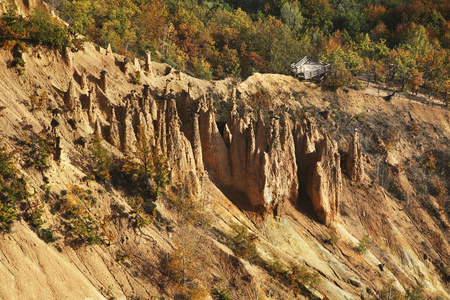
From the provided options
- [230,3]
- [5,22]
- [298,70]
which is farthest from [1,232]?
[230,3]

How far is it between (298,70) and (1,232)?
48.9 metres

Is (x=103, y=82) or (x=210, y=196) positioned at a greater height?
(x=103, y=82)

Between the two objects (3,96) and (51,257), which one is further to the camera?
(3,96)

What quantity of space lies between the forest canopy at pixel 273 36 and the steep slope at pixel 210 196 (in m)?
9.78

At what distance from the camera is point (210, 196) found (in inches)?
1646

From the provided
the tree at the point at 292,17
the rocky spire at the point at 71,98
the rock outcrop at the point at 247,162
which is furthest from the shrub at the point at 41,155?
the tree at the point at 292,17

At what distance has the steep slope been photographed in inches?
1275

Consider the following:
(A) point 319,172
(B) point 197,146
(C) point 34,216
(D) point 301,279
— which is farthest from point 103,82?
(D) point 301,279

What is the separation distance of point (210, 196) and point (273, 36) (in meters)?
46.8

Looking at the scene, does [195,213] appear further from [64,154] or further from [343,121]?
[343,121]

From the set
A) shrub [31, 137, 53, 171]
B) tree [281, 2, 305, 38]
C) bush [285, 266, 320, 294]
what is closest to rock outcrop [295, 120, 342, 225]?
bush [285, 266, 320, 294]

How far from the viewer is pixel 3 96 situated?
3509 centimetres

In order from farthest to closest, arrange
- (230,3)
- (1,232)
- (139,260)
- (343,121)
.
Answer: (230,3), (343,121), (139,260), (1,232)

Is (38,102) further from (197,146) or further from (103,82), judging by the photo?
(197,146)
